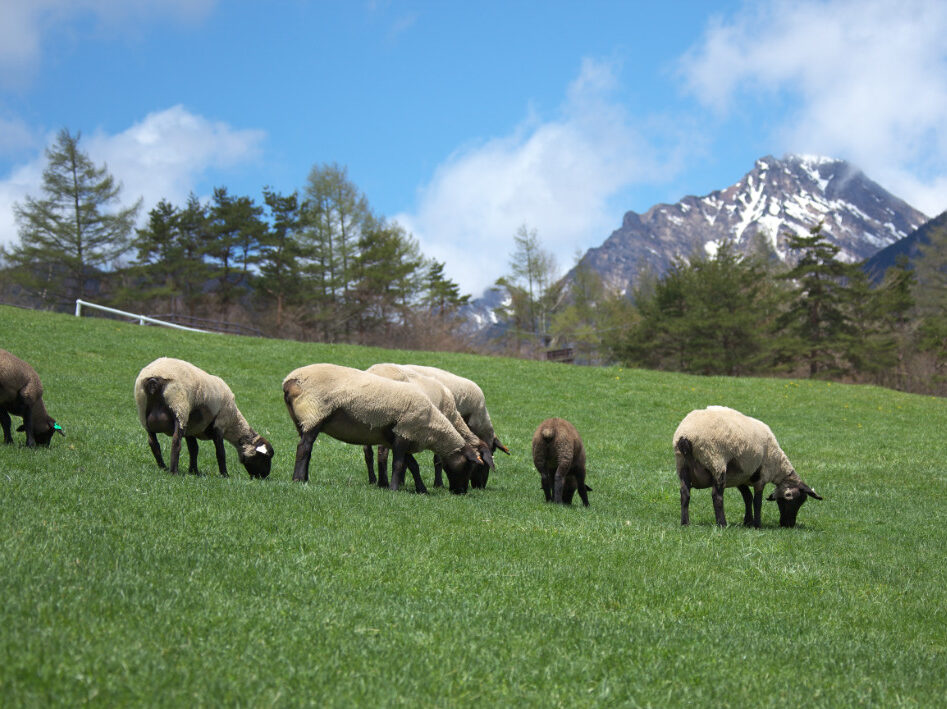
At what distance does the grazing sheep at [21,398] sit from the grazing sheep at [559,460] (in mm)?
8025

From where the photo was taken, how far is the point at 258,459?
1247 cm

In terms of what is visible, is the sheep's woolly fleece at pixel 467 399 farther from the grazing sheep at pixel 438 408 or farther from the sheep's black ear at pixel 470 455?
the sheep's black ear at pixel 470 455

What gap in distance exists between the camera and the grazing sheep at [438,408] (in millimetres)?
12812

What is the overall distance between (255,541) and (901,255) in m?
74.5

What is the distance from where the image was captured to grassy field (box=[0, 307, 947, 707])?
4234 millimetres

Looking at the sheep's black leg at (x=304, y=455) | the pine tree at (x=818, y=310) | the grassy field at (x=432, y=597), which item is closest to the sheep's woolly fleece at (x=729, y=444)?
the grassy field at (x=432, y=597)

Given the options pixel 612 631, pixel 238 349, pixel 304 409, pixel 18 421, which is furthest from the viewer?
pixel 238 349

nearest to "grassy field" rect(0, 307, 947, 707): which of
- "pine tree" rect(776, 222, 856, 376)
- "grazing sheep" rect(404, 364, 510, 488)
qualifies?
"grazing sheep" rect(404, 364, 510, 488)

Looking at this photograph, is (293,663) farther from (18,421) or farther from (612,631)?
(18,421)

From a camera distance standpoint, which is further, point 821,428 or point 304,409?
point 821,428

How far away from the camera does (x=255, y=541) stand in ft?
22.0

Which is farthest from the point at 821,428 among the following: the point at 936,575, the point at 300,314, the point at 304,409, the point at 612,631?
the point at 300,314

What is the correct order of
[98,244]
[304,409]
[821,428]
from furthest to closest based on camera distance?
[98,244]
[821,428]
[304,409]

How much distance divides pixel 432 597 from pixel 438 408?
732 cm
